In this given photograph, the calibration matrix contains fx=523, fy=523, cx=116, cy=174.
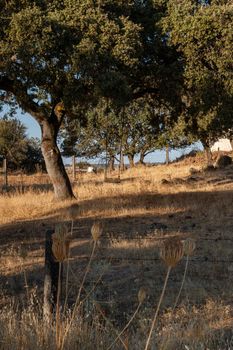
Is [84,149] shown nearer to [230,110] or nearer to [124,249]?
[230,110]

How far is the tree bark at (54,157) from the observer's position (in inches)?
722

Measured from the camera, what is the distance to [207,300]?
644 centimetres

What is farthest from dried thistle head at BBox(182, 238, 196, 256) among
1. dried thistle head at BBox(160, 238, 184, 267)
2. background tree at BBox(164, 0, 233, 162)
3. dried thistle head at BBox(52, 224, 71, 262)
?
background tree at BBox(164, 0, 233, 162)

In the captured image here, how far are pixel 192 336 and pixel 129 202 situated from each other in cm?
1449

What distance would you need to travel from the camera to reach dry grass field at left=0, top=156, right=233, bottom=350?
380 centimetres

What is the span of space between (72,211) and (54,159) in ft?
11.1

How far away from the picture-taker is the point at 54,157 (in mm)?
18453

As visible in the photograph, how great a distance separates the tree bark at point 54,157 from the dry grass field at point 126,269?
23.7 inches

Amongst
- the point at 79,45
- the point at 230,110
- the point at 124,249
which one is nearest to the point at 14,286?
the point at 124,249

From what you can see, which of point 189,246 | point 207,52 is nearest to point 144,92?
point 207,52

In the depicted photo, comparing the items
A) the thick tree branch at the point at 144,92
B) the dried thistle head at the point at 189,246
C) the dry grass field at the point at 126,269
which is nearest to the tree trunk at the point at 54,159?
the dry grass field at the point at 126,269

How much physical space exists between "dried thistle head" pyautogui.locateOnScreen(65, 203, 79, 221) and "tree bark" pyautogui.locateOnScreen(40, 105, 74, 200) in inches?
63.6

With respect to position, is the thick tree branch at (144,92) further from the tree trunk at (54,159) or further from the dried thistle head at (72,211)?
the dried thistle head at (72,211)

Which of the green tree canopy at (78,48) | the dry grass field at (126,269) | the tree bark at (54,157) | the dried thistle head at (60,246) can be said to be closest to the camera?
the dried thistle head at (60,246)
